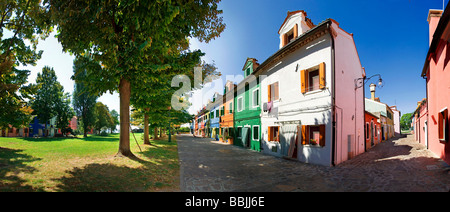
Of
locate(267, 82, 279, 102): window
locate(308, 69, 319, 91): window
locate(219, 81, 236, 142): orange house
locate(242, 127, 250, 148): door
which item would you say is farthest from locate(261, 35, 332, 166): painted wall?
locate(219, 81, 236, 142): orange house

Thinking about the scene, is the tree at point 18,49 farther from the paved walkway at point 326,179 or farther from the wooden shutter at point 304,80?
the wooden shutter at point 304,80

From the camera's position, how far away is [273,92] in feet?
41.4

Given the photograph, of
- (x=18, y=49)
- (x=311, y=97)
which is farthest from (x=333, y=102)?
(x=18, y=49)

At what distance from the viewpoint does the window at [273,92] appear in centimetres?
→ 1224

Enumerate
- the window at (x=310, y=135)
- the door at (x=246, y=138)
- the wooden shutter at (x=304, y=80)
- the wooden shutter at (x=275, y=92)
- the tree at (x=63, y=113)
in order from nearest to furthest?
1. the window at (x=310, y=135)
2. the wooden shutter at (x=304, y=80)
3. the wooden shutter at (x=275, y=92)
4. the door at (x=246, y=138)
5. the tree at (x=63, y=113)

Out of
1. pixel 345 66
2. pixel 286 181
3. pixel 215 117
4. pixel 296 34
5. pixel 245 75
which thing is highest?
pixel 296 34

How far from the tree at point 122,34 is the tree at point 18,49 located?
1.02 metres

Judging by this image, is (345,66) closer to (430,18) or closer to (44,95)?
(430,18)

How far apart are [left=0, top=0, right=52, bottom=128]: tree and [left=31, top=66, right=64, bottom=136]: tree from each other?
21196 millimetres

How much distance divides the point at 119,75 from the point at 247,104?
11.5 meters

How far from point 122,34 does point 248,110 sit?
1174 cm

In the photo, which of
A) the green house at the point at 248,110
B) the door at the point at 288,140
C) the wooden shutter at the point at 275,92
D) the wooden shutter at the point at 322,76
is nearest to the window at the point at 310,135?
the door at the point at 288,140
